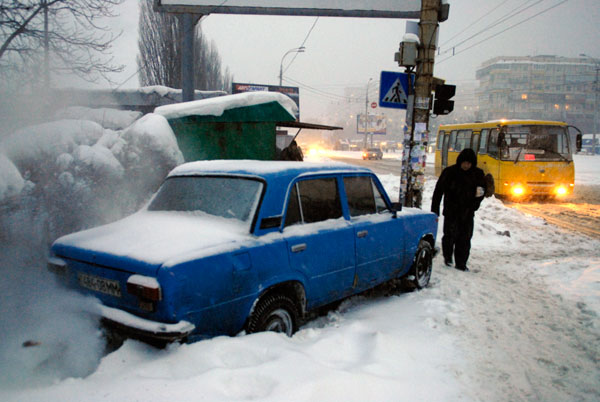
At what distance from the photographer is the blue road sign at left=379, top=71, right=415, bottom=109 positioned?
7.93 metres

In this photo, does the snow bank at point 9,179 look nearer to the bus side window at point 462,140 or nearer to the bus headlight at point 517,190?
the bus headlight at point 517,190

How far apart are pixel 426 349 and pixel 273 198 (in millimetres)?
1789

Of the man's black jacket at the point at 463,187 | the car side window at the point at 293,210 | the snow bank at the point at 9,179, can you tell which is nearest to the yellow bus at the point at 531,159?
the man's black jacket at the point at 463,187

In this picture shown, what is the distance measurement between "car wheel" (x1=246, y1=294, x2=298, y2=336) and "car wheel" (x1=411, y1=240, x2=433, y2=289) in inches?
86.7

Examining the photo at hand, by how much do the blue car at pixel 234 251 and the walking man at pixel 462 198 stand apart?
2078 mm

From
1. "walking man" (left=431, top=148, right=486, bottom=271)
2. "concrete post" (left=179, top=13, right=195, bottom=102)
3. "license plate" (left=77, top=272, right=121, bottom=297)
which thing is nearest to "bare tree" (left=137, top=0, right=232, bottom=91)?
"concrete post" (left=179, top=13, right=195, bottom=102)

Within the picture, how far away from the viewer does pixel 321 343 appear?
344 centimetres

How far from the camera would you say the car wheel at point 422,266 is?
531 centimetres

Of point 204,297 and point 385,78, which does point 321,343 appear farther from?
point 385,78

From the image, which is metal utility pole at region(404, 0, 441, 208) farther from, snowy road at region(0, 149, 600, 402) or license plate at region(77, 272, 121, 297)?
license plate at region(77, 272, 121, 297)

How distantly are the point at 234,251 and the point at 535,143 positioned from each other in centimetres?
1439

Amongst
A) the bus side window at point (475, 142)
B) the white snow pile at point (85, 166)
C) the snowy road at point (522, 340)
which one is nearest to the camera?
the snowy road at point (522, 340)

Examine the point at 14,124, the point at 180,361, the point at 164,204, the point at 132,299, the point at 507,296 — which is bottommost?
the point at 507,296

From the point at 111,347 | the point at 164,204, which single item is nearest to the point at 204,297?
the point at 111,347
